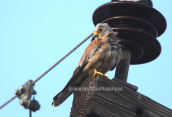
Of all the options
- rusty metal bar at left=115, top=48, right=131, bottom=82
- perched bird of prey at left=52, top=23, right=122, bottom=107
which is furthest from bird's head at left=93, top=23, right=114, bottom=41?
rusty metal bar at left=115, top=48, right=131, bottom=82

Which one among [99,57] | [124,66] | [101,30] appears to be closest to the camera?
[124,66]

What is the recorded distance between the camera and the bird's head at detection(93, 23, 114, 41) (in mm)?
4367

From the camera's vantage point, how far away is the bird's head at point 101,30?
4367 mm

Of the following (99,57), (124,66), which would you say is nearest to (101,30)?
(99,57)

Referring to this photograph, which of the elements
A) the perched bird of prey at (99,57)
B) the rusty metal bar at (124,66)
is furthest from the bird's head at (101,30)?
the rusty metal bar at (124,66)

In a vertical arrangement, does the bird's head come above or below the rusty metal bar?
above

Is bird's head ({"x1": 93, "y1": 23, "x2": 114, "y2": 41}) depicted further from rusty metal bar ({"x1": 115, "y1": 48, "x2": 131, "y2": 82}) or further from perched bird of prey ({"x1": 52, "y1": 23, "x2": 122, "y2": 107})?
rusty metal bar ({"x1": 115, "y1": 48, "x2": 131, "y2": 82})

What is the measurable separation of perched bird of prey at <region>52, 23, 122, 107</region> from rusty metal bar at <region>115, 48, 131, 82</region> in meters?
0.10

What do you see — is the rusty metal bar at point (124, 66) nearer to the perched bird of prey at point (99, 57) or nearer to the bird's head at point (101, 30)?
the perched bird of prey at point (99, 57)

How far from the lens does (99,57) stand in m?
4.33

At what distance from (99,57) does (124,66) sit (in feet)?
1.35

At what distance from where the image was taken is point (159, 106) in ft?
11.1

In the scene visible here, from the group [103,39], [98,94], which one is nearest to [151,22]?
[103,39]

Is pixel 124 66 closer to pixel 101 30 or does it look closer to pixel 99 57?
pixel 99 57
